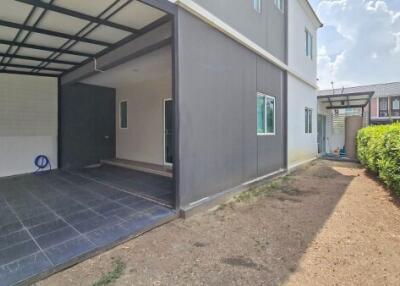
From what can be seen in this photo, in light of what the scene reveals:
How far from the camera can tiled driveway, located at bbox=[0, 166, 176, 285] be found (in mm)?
→ 2575

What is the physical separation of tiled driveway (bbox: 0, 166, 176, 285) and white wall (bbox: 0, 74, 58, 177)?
0.85m

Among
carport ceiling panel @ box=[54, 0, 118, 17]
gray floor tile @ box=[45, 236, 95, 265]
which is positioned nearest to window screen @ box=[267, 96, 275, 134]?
carport ceiling panel @ box=[54, 0, 118, 17]

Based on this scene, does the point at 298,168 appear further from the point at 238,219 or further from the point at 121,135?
the point at 121,135

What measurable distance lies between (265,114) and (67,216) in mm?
5537

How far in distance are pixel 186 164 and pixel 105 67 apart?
137 inches

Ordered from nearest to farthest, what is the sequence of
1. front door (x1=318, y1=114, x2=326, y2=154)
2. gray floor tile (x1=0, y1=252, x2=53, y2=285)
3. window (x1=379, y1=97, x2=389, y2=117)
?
gray floor tile (x1=0, y1=252, x2=53, y2=285), front door (x1=318, y1=114, x2=326, y2=154), window (x1=379, y1=97, x2=389, y2=117)

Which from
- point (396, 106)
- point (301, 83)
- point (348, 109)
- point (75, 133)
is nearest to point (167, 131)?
point (75, 133)

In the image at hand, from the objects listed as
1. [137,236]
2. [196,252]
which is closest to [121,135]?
[137,236]

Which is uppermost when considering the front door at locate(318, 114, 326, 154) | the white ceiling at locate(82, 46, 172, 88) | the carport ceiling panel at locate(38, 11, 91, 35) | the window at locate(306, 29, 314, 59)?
the window at locate(306, 29, 314, 59)

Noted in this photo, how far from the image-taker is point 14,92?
687cm

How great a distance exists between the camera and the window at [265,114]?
6.68 metres

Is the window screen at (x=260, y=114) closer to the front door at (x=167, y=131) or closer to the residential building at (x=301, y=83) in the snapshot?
the residential building at (x=301, y=83)

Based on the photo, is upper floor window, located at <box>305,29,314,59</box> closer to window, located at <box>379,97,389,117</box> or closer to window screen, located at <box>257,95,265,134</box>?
window screen, located at <box>257,95,265,134</box>

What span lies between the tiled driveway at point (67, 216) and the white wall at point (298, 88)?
5323 mm
